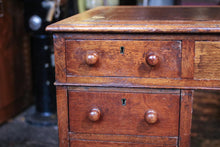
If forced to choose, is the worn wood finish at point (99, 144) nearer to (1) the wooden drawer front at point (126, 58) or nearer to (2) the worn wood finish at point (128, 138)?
(2) the worn wood finish at point (128, 138)

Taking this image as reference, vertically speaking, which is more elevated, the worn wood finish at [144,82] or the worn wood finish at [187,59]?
the worn wood finish at [187,59]

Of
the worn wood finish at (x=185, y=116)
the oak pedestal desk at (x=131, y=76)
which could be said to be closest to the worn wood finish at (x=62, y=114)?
the oak pedestal desk at (x=131, y=76)

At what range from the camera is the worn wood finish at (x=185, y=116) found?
1140mm

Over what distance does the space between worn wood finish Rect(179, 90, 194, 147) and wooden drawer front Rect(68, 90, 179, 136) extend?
0.02m

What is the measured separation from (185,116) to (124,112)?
23 cm

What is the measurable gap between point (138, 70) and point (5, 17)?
1597mm

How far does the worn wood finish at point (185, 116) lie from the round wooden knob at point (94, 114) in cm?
31

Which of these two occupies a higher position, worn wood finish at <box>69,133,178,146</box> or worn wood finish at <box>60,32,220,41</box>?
worn wood finish at <box>60,32,220,41</box>

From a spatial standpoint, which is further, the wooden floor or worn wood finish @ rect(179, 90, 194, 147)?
the wooden floor

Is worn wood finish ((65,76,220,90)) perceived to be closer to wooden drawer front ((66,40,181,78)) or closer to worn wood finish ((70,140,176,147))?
wooden drawer front ((66,40,181,78))

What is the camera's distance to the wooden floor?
2.16 meters

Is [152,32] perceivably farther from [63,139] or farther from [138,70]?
[63,139]

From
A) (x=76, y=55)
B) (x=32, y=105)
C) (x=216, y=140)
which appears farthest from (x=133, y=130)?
(x=32, y=105)

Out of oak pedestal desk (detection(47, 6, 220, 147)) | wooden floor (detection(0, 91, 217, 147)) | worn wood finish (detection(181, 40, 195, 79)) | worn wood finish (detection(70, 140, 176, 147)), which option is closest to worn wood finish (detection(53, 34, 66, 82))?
oak pedestal desk (detection(47, 6, 220, 147))
